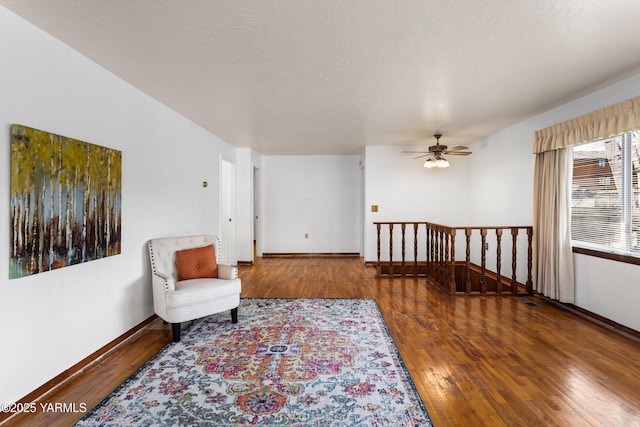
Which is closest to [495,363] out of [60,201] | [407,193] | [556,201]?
[556,201]

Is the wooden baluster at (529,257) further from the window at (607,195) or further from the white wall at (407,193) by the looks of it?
the white wall at (407,193)

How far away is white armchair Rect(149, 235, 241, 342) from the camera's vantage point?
280 centimetres

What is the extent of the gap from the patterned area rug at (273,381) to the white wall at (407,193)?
312 centimetres

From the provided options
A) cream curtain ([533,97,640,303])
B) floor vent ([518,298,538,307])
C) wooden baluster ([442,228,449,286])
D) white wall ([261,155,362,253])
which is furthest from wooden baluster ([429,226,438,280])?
white wall ([261,155,362,253])

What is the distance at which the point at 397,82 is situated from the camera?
291 cm

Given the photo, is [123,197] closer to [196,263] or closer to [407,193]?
[196,263]

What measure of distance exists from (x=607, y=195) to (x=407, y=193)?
325 cm

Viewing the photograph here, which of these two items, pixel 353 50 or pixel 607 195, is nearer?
pixel 353 50

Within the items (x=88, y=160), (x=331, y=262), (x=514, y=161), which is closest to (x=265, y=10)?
(x=88, y=160)

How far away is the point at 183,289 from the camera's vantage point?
2857 millimetres

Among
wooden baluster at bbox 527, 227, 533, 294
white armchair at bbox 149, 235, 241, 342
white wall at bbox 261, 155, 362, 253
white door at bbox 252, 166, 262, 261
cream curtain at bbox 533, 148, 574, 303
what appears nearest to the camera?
white armchair at bbox 149, 235, 241, 342

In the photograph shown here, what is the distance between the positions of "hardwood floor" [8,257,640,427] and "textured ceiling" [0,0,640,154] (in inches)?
96.8

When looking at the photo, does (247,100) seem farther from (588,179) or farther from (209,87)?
(588,179)

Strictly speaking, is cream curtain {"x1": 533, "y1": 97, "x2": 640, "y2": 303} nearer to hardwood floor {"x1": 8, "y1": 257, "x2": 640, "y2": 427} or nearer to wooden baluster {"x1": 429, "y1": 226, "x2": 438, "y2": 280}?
hardwood floor {"x1": 8, "y1": 257, "x2": 640, "y2": 427}
